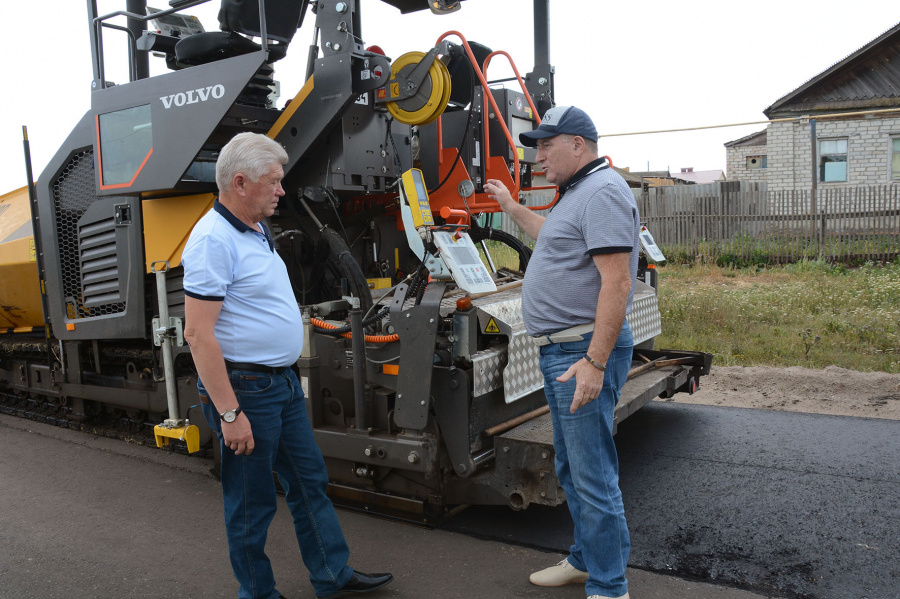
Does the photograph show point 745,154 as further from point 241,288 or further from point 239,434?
point 239,434

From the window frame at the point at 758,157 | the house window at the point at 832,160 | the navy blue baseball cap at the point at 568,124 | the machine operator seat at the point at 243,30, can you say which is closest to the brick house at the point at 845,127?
the house window at the point at 832,160

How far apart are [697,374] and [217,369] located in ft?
13.6

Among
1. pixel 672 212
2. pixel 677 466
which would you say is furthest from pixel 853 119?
pixel 677 466

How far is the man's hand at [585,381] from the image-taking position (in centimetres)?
266

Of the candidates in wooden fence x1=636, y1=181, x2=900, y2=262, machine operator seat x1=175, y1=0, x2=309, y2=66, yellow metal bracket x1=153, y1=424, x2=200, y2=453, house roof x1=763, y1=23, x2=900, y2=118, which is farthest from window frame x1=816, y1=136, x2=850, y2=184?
yellow metal bracket x1=153, y1=424, x2=200, y2=453

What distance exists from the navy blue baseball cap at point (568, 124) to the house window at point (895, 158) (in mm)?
17863

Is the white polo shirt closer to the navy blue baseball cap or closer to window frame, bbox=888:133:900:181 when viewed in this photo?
the navy blue baseball cap

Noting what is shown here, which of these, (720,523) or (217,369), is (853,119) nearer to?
(720,523)

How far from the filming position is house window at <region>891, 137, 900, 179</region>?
17.3 meters

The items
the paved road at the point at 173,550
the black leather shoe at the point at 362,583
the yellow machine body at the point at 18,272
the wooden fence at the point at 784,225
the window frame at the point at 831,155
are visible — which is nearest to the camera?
the black leather shoe at the point at 362,583

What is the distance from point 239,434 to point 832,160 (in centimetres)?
1885

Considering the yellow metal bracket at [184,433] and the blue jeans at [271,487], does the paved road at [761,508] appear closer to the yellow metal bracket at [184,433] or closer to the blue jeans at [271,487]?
the blue jeans at [271,487]

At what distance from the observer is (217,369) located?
256 centimetres

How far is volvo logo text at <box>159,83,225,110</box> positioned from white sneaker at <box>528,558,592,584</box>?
3.10m
